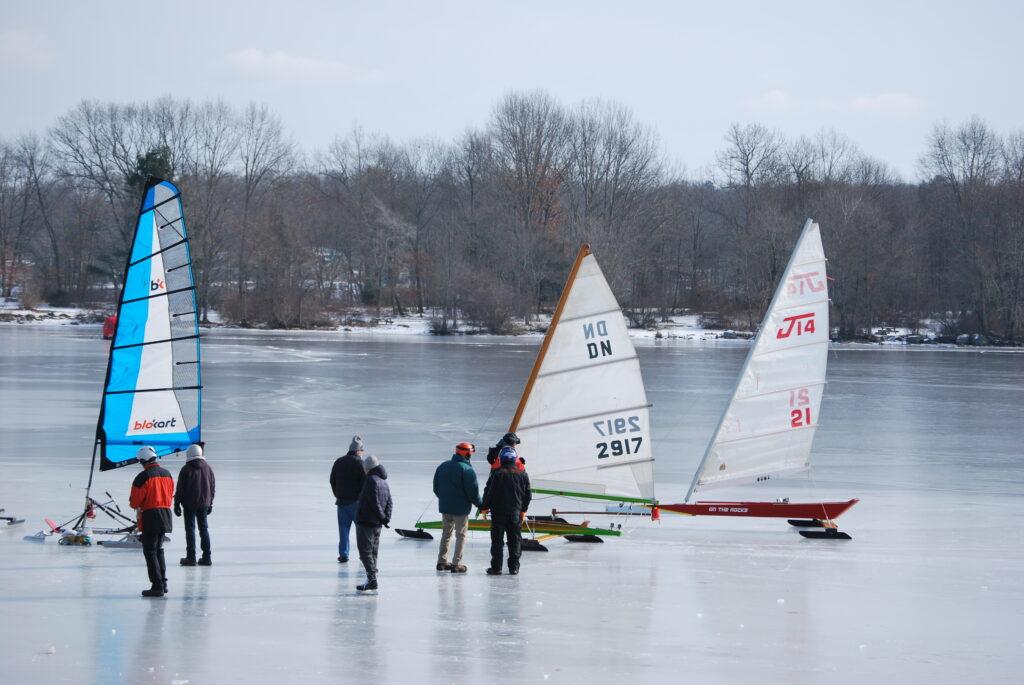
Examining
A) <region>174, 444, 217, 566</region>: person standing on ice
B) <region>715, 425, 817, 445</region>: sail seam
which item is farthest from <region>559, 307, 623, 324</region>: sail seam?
<region>174, 444, 217, 566</region>: person standing on ice

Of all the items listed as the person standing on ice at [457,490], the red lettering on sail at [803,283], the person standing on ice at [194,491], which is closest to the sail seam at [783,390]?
the red lettering on sail at [803,283]

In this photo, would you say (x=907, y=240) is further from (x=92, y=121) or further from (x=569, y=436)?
(x=569, y=436)

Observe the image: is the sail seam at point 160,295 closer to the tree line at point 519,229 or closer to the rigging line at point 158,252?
the rigging line at point 158,252

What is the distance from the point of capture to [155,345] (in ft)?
38.6

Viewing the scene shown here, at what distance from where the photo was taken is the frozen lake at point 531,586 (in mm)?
7223

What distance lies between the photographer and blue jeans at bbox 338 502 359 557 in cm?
1007

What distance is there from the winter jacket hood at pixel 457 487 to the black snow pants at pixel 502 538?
0.90 feet

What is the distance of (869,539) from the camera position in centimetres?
1171

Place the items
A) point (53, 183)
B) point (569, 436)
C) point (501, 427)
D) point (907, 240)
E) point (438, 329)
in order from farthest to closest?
point (53, 183) < point (907, 240) < point (438, 329) < point (501, 427) < point (569, 436)

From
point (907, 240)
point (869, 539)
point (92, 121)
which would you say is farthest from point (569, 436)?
point (92, 121)

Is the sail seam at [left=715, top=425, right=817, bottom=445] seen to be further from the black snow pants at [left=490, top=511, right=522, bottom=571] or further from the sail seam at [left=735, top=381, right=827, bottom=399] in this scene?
the black snow pants at [left=490, top=511, right=522, bottom=571]

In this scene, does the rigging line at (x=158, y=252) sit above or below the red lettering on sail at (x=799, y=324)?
above

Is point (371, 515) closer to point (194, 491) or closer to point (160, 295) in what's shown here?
point (194, 491)

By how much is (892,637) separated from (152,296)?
25.1ft
